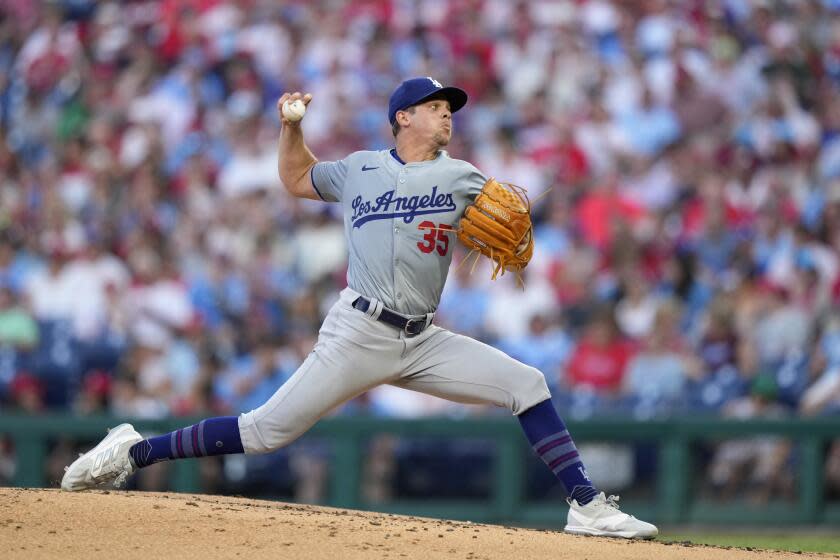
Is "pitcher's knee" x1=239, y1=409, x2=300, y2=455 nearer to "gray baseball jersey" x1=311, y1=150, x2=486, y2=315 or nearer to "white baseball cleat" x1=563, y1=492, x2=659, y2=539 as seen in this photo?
"gray baseball jersey" x1=311, y1=150, x2=486, y2=315

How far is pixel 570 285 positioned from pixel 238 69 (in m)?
4.17

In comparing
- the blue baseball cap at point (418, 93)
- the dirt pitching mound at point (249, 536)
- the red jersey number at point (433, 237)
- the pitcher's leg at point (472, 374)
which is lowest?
the dirt pitching mound at point (249, 536)

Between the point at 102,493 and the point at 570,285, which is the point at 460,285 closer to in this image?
the point at 570,285

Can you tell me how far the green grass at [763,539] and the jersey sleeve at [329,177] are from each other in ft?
9.64

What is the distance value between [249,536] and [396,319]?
0.96 m

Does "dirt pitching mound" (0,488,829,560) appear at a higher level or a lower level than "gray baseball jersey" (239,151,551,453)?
lower

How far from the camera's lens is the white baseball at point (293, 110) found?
5461 millimetres

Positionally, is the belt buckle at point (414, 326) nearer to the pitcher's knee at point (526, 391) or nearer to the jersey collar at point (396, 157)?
the pitcher's knee at point (526, 391)

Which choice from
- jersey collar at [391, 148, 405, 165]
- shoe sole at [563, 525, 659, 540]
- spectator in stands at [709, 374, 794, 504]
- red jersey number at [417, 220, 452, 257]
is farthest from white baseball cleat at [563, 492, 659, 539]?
spectator in stands at [709, 374, 794, 504]

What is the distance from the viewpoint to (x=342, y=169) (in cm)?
558

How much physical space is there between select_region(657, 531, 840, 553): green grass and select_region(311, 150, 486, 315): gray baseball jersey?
275 centimetres

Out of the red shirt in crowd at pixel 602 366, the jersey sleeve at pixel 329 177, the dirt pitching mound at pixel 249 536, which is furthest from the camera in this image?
the red shirt in crowd at pixel 602 366

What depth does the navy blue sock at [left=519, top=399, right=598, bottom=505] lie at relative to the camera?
216 inches

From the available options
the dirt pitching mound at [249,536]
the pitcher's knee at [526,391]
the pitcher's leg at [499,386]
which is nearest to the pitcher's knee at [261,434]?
the dirt pitching mound at [249,536]
